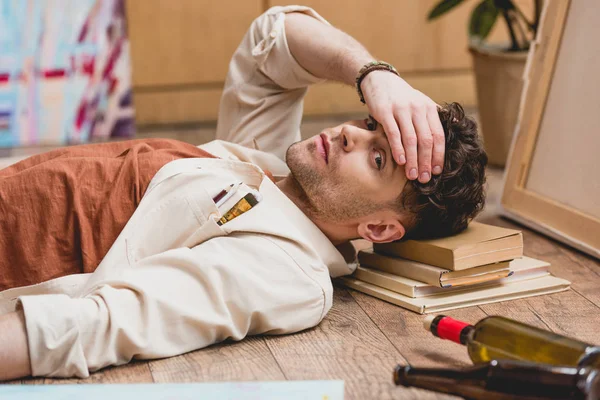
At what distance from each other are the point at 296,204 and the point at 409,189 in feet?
0.80

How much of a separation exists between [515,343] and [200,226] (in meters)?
0.60

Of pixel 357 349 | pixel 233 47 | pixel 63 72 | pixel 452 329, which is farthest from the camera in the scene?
pixel 233 47

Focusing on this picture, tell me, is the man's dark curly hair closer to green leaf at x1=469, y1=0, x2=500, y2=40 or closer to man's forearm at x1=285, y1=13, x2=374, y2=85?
man's forearm at x1=285, y1=13, x2=374, y2=85

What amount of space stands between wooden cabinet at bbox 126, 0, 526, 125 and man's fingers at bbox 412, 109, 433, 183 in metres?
2.37

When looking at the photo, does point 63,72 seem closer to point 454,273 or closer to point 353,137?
point 353,137

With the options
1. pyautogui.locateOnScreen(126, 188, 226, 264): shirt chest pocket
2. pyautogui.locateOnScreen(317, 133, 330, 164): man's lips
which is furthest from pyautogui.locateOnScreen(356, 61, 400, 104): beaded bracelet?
pyautogui.locateOnScreen(126, 188, 226, 264): shirt chest pocket

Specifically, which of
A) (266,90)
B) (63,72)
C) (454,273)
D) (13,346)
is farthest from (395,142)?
(63,72)

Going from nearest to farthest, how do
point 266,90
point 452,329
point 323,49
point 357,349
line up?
point 452,329
point 357,349
point 323,49
point 266,90

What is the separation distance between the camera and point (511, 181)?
238 cm

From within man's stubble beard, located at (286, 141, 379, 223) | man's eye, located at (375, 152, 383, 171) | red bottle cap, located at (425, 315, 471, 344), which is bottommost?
red bottle cap, located at (425, 315, 471, 344)

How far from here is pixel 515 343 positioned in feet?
4.06

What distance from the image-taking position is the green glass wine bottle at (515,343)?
3.86 ft

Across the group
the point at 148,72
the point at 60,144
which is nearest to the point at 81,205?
the point at 60,144

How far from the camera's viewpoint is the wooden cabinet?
12.4ft
